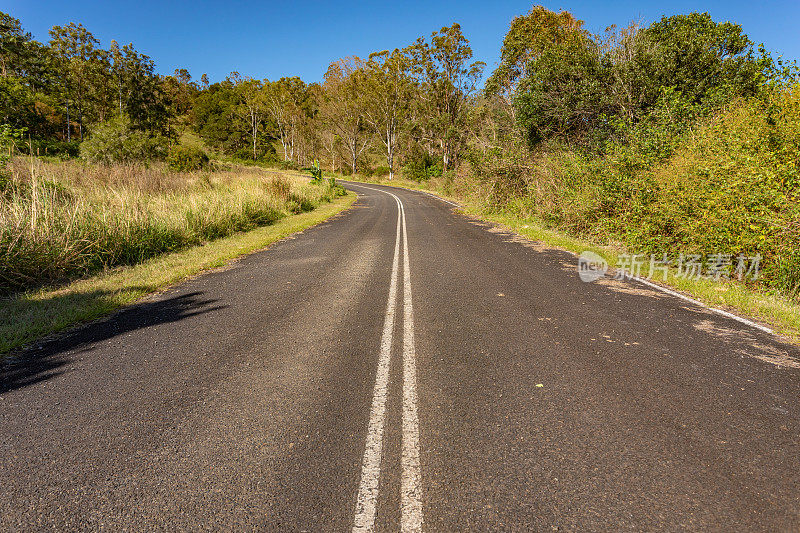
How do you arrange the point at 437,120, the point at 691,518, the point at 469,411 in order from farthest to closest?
the point at 437,120 < the point at 469,411 < the point at 691,518

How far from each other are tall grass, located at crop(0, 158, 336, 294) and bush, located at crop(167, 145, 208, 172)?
10036 mm

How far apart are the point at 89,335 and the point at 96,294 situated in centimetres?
198

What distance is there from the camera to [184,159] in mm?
26703

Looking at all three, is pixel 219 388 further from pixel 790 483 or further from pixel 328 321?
pixel 790 483

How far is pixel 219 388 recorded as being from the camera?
370cm

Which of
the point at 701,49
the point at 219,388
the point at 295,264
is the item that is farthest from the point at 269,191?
the point at 701,49

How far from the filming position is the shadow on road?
399 centimetres

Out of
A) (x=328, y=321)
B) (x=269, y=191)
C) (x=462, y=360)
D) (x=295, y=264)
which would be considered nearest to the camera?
(x=462, y=360)

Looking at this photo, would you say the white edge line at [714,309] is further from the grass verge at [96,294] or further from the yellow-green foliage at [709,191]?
the grass verge at [96,294]

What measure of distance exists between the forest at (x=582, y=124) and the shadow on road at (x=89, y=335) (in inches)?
256

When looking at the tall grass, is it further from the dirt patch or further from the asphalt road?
the dirt patch

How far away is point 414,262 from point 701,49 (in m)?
15.3
